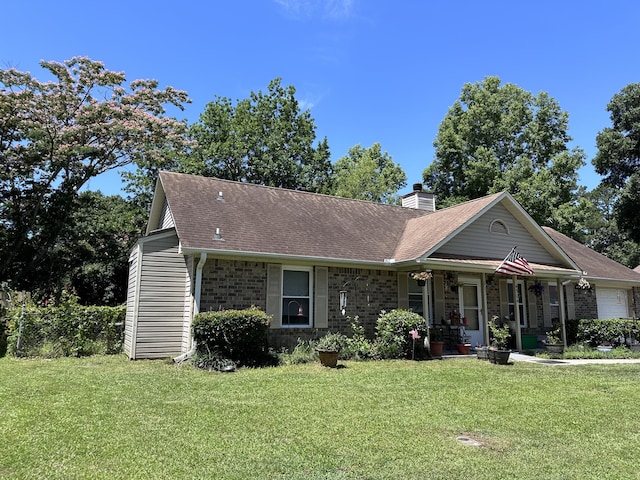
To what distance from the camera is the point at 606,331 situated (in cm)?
1531

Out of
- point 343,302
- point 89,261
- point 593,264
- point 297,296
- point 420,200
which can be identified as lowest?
point 343,302

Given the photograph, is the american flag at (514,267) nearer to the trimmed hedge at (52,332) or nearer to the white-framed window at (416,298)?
the white-framed window at (416,298)

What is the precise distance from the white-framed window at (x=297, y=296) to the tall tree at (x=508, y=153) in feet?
65.2

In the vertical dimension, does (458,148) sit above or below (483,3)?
above

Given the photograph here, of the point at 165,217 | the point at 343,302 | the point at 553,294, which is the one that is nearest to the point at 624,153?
the point at 553,294

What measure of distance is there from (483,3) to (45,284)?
21475 mm

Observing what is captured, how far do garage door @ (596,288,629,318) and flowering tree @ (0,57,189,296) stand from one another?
2119 cm

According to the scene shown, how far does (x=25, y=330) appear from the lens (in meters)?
11.5

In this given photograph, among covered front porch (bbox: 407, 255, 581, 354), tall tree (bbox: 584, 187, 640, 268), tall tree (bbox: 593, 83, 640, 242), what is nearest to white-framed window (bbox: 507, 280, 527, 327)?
covered front porch (bbox: 407, 255, 581, 354)

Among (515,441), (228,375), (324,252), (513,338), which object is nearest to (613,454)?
(515,441)

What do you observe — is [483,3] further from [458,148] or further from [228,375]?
[458,148]

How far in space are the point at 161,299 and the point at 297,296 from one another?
11.9 ft

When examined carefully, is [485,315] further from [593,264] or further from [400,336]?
[593,264]

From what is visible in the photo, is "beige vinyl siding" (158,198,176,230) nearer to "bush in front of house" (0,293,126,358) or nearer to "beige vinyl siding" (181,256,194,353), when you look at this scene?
"beige vinyl siding" (181,256,194,353)
